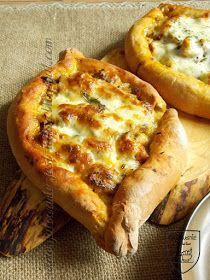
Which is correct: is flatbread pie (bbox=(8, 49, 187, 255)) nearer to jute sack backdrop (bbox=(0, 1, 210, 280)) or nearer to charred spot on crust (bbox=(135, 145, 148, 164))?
charred spot on crust (bbox=(135, 145, 148, 164))

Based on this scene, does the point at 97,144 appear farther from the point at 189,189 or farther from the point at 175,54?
the point at 175,54

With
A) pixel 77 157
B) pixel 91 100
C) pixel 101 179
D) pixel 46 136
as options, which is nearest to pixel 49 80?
pixel 91 100

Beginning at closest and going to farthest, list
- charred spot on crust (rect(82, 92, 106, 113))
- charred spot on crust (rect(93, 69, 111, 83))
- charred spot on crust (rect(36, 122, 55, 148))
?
charred spot on crust (rect(36, 122, 55, 148)), charred spot on crust (rect(82, 92, 106, 113)), charred spot on crust (rect(93, 69, 111, 83))

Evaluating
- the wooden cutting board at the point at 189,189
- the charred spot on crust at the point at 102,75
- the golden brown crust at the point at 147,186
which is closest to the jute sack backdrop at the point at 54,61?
the wooden cutting board at the point at 189,189

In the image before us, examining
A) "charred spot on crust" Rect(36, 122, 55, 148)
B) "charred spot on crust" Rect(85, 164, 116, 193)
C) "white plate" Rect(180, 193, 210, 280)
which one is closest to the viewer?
"white plate" Rect(180, 193, 210, 280)

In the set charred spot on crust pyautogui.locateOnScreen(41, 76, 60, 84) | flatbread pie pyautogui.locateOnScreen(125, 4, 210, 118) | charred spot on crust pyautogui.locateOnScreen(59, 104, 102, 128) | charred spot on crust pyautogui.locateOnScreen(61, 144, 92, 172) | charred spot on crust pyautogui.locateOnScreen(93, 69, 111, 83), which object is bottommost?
charred spot on crust pyautogui.locateOnScreen(61, 144, 92, 172)

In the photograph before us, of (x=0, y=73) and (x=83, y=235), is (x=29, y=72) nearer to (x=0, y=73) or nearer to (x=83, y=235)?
(x=0, y=73)

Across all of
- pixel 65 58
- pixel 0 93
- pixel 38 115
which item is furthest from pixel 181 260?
pixel 0 93

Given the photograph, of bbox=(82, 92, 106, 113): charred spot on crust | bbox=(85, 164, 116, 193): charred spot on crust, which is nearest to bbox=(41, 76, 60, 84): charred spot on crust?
bbox=(82, 92, 106, 113): charred spot on crust
